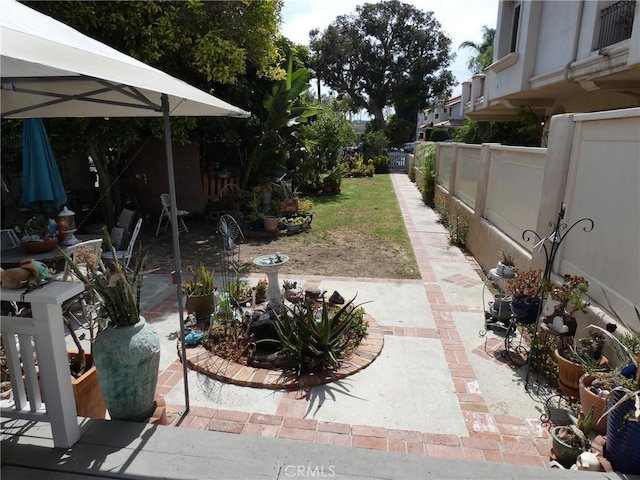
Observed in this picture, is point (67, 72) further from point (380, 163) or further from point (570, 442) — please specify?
point (380, 163)

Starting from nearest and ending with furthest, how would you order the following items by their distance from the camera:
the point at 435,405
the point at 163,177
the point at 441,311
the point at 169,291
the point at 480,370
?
the point at 435,405 < the point at 480,370 < the point at 441,311 < the point at 169,291 < the point at 163,177

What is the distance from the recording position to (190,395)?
370 centimetres

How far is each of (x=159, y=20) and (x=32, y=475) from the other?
7.18 m

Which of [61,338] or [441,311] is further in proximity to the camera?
[441,311]

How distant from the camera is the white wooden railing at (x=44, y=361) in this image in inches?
90.5

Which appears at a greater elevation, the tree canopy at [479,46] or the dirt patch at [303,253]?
the tree canopy at [479,46]

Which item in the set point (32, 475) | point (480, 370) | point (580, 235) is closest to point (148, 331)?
point (32, 475)

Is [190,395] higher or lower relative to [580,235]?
lower

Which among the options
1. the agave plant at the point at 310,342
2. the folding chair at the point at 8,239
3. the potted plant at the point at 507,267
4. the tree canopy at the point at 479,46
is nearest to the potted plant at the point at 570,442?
the agave plant at the point at 310,342

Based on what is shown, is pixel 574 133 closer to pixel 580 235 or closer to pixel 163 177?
pixel 580 235

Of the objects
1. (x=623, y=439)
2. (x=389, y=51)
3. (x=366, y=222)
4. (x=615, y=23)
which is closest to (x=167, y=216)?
(x=366, y=222)

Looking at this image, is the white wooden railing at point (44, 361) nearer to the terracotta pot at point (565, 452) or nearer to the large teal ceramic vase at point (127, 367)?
the large teal ceramic vase at point (127, 367)

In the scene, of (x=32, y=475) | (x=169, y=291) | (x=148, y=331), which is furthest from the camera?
(x=169, y=291)

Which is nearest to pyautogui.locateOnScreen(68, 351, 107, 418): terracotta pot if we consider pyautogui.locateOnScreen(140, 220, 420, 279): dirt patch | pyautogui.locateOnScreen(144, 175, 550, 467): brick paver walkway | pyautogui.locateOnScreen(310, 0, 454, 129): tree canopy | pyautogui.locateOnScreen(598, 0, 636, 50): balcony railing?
pyautogui.locateOnScreen(144, 175, 550, 467): brick paver walkway
